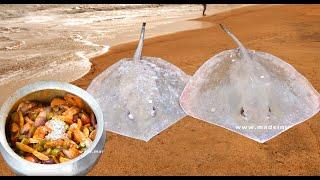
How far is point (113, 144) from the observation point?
11.1ft

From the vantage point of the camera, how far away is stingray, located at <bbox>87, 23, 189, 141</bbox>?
339 cm

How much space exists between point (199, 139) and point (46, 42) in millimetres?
2713

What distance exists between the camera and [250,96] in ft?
11.2

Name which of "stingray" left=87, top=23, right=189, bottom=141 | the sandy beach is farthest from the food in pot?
"stingray" left=87, top=23, right=189, bottom=141

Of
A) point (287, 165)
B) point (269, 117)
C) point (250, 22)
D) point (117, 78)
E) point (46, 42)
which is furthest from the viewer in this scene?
point (250, 22)

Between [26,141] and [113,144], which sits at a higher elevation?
[26,141]

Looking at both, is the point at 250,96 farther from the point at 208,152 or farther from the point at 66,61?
the point at 66,61

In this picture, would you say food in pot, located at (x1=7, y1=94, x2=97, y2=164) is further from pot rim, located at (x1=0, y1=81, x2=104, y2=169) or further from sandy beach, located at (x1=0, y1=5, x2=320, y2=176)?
sandy beach, located at (x1=0, y1=5, x2=320, y2=176)

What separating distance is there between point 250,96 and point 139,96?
804mm

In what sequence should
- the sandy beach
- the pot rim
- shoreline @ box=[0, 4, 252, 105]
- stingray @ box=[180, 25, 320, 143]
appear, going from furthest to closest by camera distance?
shoreline @ box=[0, 4, 252, 105], stingray @ box=[180, 25, 320, 143], the sandy beach, the pot rim

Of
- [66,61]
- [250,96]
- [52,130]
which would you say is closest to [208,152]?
[250,96]

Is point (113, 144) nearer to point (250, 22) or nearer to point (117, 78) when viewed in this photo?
point (117, 78)

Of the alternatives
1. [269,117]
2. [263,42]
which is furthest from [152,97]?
[263,42]

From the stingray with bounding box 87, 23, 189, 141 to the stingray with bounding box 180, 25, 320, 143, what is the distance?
136 millimetres
